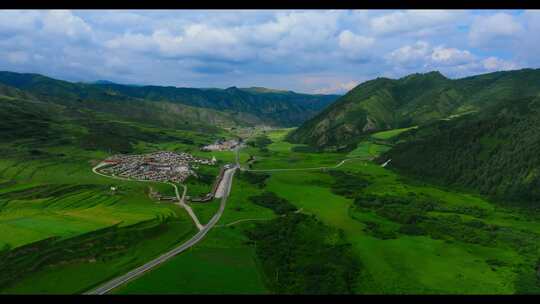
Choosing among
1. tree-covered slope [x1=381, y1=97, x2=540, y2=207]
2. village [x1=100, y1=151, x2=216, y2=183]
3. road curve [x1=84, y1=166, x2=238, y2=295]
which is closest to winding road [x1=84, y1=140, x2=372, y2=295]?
road curve [x1=84, y1=166, x2=238, y2=295]

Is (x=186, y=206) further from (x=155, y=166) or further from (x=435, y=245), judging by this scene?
(x=435, y=245)

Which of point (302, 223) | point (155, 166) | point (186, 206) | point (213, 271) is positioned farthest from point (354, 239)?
point (155, 166)

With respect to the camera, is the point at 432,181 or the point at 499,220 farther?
the point at 432,181

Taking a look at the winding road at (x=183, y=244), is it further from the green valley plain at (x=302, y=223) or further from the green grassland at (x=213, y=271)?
the green grassland at (x=213, y=271)

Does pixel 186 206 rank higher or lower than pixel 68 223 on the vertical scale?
lower
